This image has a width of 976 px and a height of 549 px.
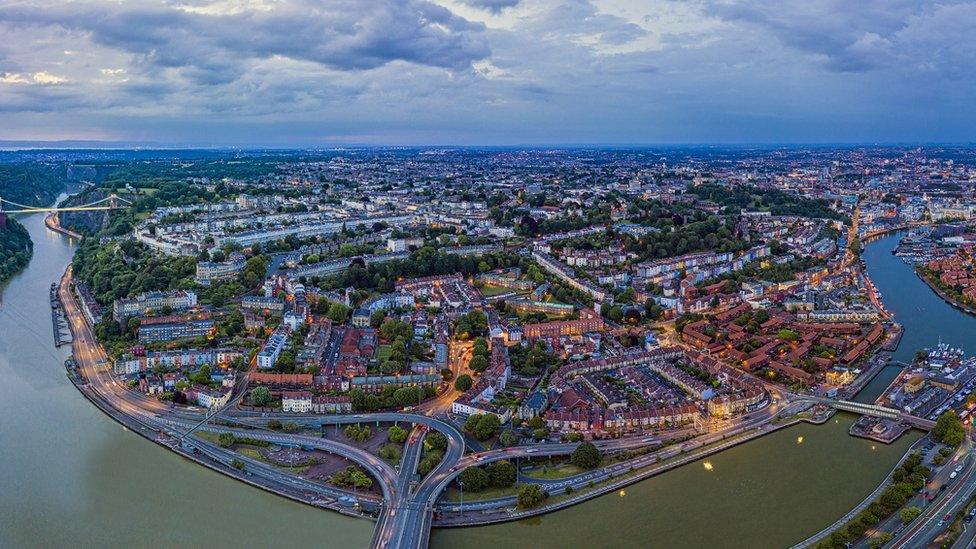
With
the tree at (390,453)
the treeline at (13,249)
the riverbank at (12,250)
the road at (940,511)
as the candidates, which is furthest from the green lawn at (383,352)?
the treeline at (13,249)

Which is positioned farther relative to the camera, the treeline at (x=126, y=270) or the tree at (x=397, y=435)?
the treeline at (x=126, y=270)

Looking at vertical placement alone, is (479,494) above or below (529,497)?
below

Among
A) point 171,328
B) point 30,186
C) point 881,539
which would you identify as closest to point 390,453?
point 881,539

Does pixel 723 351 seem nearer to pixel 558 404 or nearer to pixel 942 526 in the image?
A: pixel 558 404

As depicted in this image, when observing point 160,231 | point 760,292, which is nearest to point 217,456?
point 760,292

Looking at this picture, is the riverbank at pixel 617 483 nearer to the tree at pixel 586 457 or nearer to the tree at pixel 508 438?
the tree at pixel 586 457

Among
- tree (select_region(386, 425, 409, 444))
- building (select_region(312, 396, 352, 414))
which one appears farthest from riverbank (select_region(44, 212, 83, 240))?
tree (select_region(386, 425, 409, 444))

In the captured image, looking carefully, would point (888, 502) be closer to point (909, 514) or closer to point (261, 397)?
point (909, 514)
